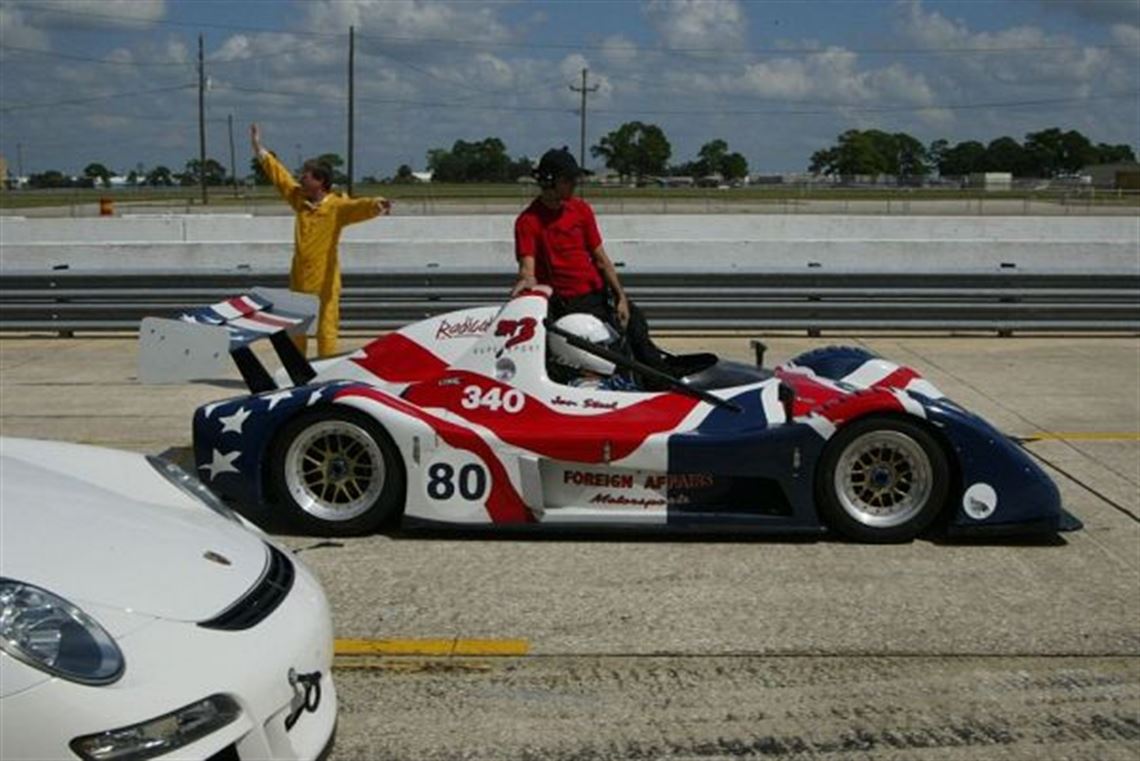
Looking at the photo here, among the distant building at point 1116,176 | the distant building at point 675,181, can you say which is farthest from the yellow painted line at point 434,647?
the distant building at point 675,181

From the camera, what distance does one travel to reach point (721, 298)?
12.6 metres

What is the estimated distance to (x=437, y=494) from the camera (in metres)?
5.58

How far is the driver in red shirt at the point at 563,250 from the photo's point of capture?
650 centimetres

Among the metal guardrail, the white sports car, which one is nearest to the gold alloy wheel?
the white sports car

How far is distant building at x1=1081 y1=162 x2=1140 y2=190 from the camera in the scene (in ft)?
244

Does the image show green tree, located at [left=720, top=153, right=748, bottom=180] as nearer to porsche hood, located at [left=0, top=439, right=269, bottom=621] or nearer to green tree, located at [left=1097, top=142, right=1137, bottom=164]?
green tree, located at [left=1097, top=142, right=1137, bottom=164]

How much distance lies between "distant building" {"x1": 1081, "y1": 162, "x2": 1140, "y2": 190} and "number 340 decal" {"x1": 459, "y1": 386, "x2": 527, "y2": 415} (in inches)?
2759

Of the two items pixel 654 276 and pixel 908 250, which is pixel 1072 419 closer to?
pixel 654 276

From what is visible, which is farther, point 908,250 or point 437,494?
point 908,250

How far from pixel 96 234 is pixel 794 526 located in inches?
963

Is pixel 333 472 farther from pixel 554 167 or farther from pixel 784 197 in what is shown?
pixel 784 197

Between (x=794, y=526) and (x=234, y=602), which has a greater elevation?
(x=234, y=602)

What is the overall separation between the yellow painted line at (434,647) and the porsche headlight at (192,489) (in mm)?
922

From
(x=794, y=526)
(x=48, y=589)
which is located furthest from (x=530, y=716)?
(x=794, y=526)
